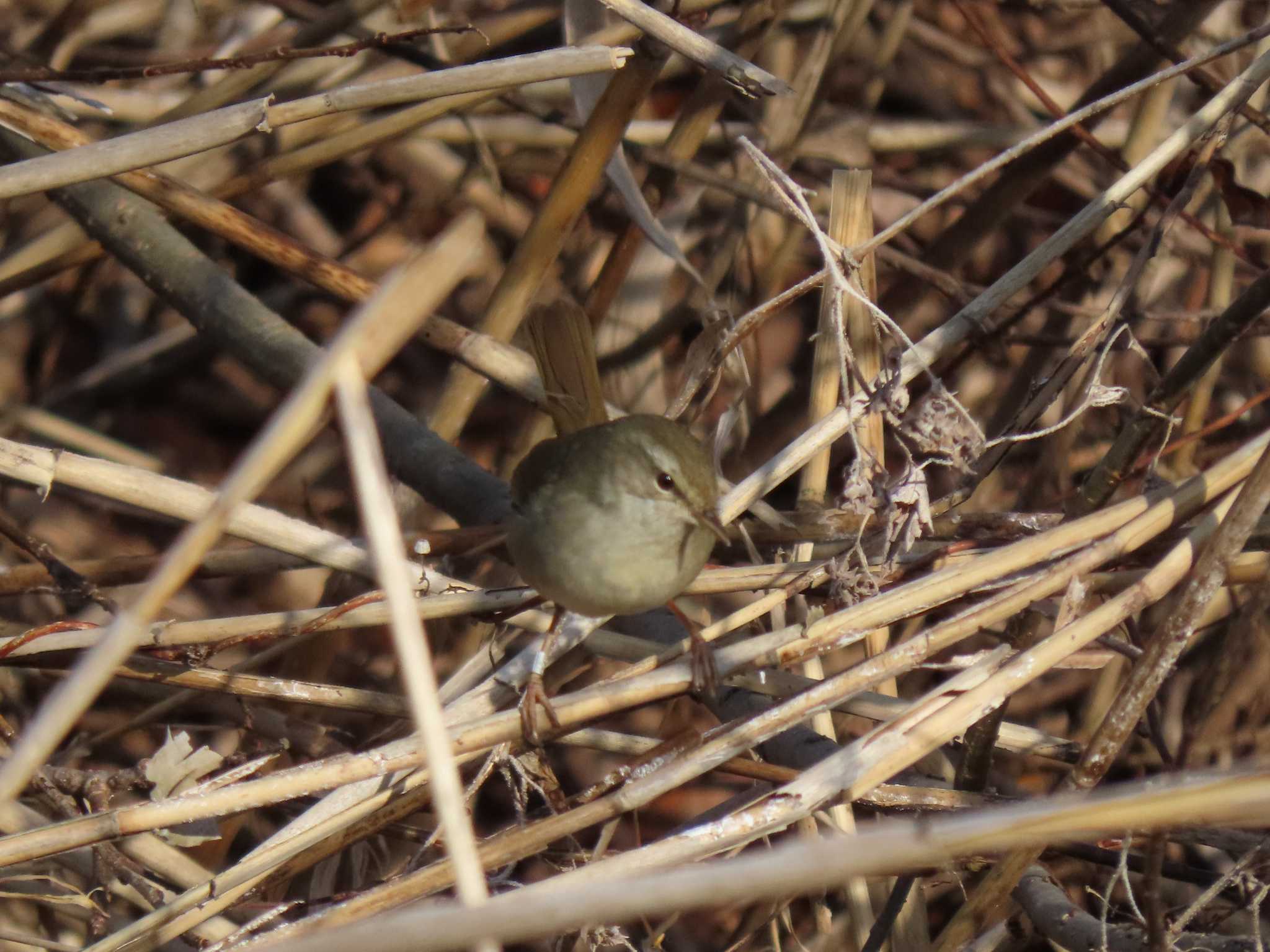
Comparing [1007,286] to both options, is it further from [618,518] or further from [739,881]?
[739,881]

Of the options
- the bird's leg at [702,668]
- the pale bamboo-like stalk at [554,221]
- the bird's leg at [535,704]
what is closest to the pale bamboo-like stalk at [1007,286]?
the bird's leg at [702,668]

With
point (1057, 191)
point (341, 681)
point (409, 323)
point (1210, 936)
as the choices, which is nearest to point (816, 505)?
point (1210, 936)

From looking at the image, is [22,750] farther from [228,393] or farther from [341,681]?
[228,393]

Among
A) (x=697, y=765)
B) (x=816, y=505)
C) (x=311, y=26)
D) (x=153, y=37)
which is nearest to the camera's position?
(x=697, y=765)

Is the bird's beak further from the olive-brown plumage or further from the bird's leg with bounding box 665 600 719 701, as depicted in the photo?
the bird's leg with bounding box 665 600 719 701

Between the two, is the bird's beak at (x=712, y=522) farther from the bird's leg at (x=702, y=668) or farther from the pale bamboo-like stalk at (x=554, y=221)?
the pale bamboo-like stalk at (x=554, y=221)

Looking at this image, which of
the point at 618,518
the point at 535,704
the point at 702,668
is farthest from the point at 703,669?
the point at 618,518
